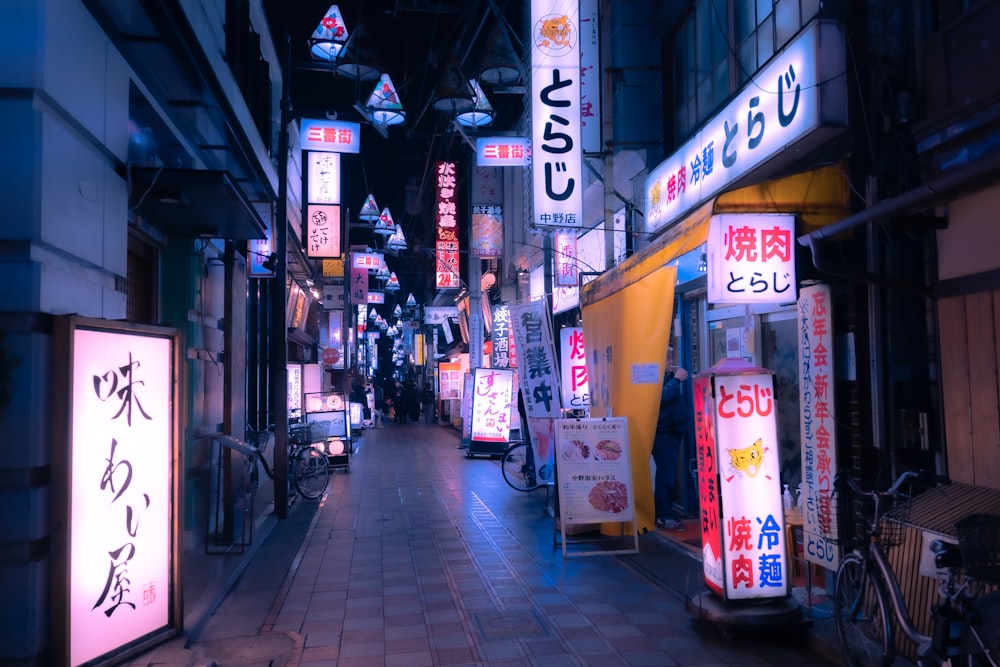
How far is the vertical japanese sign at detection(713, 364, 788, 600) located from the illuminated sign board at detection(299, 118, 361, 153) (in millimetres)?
10940

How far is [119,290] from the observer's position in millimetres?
6918

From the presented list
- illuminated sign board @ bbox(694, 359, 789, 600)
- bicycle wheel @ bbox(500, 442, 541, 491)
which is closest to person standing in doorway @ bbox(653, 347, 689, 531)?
bicycle wheel @ bbox(500, 442, 541, 491)

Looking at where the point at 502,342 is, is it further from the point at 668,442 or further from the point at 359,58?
the point at 668,442

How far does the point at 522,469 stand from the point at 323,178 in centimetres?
969

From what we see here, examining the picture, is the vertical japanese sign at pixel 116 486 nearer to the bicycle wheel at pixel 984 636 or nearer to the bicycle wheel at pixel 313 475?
the bicycle wheel at pixel 984 636

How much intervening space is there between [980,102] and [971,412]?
2.33 m

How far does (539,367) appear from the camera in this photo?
11.7m

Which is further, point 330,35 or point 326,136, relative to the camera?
point 326,136

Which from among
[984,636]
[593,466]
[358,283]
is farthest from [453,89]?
[358,283]

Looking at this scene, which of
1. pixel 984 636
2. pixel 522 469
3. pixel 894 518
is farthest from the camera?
pixel 522 469

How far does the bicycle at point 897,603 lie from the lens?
164 inches

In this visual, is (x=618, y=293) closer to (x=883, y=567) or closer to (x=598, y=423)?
(x=598, y=423)

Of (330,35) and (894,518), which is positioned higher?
(330,35)

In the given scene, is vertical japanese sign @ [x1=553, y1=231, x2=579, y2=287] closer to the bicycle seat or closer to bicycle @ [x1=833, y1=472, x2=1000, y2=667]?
bicycle @ [x1=833, y1=472, x2=1000, y2=667]
